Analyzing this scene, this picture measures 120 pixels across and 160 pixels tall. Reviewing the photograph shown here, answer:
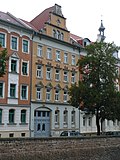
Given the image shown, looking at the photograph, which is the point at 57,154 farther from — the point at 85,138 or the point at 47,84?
the point at 47,84

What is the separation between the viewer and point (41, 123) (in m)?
49.6

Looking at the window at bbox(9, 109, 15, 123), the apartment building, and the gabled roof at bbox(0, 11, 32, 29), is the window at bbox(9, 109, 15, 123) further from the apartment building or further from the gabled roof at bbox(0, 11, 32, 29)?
the gabled roof at bbox(0, 11, 32, 29)

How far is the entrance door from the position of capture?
4884 cm

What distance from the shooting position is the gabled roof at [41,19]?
52.0 m

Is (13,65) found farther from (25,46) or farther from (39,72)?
(39,72)

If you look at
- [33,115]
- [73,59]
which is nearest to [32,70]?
[33,115]

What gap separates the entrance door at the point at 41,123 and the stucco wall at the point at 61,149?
556 inches

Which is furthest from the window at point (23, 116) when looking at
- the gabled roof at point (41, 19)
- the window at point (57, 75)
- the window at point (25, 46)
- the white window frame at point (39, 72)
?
the gabled roof at point (41, 19)

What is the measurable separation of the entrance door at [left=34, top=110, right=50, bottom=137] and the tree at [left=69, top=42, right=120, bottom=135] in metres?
6.96

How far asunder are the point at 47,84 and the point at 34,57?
4609 mm

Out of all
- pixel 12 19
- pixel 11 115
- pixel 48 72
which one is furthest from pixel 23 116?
pixel 12 19

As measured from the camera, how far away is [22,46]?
155ft

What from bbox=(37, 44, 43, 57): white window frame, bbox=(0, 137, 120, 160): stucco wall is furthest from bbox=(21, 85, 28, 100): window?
Answer: bbox=(0, 137, 120, 160): stucco wall

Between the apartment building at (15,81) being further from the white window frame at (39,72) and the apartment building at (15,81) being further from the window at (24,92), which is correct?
the white window frame at (39,72)
